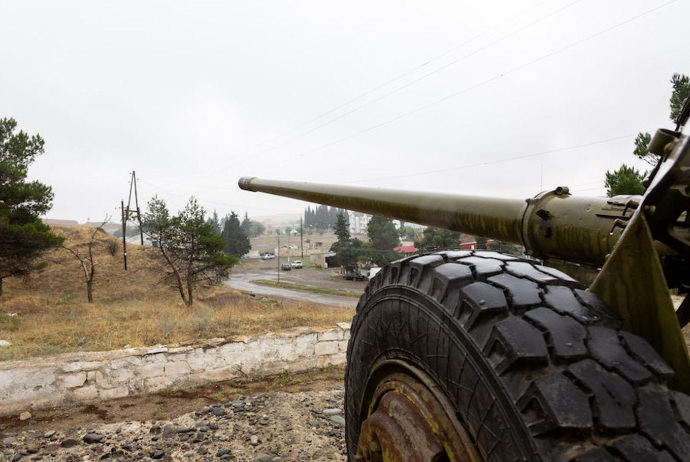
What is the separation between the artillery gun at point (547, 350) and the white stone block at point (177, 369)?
14.8ft

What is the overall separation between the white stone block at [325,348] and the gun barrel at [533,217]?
3892 millimetres

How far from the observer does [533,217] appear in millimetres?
1832

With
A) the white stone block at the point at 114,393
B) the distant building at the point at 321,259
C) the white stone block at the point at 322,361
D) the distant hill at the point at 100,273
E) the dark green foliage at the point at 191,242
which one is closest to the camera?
the white stone block at the point at 114,393

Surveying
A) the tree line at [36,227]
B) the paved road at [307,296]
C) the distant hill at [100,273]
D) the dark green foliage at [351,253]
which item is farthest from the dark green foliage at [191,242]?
the dark green foliage at [351,253]

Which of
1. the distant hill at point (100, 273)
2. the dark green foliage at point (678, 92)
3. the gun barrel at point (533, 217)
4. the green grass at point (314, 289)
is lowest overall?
the green grass at point (314, 289)

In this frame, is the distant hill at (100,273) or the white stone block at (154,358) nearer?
the white stone block at (154,358)

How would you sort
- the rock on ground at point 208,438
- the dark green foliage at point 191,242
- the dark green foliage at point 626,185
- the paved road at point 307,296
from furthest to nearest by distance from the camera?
the paved road at point 307,296 → the dark green foliage at point 191,242 → the dark green foliage at point 626,185 → the rock on ground at point 208,438

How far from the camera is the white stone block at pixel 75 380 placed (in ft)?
15.4

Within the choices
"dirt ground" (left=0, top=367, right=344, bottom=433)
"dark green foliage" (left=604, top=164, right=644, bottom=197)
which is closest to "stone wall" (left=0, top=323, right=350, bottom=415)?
"dirt ground" (left=0, top=367, right=344, bottom=433)

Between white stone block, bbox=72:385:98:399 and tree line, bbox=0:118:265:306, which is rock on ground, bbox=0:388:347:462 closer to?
white stone block, bbox=72:385:98:399

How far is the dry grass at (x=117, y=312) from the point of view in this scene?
6.48m

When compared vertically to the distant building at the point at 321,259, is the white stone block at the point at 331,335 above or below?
above

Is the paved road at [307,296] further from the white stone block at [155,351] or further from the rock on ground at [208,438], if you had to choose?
the rock on ground at [208,438]

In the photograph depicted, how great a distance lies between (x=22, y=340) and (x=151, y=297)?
17018 mm
